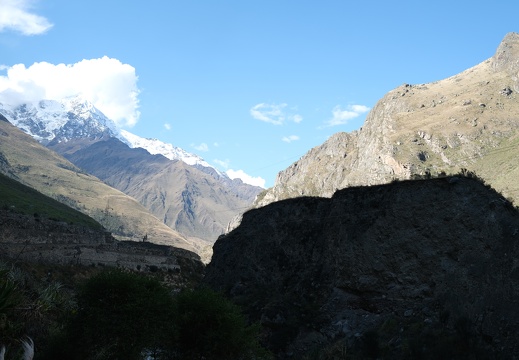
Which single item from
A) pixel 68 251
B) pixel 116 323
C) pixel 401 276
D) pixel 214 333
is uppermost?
pixel 401 276

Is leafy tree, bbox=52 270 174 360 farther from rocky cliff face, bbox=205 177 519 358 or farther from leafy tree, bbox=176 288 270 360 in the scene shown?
rocky cliff face, bbox=205 177 519 358

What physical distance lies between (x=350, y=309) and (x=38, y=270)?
123 ft

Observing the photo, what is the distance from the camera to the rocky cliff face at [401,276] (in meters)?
24.6

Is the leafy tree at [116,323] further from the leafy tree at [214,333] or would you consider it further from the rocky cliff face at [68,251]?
the rocky cliff face at [68,251]

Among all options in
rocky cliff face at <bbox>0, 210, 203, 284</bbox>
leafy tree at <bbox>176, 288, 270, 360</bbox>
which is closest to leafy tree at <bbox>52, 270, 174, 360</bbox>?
leafy tree at <bbox>176, 288, 270, 360</bbox>

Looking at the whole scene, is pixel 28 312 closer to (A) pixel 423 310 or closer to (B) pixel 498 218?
(A) pixel 423 310

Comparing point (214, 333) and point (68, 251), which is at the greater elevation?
point (68, 251)

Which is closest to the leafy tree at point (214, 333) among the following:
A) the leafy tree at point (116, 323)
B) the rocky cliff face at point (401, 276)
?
the leafy tree at point (116, 323)

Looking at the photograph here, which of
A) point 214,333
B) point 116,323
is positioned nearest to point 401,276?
point 214,333

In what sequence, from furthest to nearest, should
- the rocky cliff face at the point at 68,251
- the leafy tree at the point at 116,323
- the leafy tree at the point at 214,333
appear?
1. the rocky cliff face at the point at 68,251
2. the leafy tree at the point at 214,333
3. the leafy tree at the point at 116,323

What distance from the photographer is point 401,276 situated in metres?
28.9

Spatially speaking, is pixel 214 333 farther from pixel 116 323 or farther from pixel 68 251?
pixel 68 251

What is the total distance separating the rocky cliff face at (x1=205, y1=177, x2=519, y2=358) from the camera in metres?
24.6

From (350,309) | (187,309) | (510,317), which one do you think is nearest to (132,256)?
(187,309)
